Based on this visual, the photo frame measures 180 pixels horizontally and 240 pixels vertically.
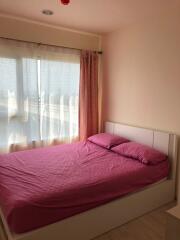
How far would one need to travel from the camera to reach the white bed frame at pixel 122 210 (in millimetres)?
1795

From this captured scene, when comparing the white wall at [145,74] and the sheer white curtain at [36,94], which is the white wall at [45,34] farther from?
the white wall at [145,74]

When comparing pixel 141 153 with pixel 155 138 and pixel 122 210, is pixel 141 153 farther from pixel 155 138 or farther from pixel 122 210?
pixel 122 210

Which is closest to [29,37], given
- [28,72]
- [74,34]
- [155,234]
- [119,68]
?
[28,72]

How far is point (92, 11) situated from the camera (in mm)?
2678

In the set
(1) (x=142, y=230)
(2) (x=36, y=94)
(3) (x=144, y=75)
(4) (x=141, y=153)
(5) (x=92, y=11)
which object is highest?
(5) (x=92, y=11)

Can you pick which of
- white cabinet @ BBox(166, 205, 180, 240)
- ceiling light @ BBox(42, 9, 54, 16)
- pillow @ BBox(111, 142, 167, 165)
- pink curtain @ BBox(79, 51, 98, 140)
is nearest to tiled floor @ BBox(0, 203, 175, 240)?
pillow @ BBox(111, 142, 167, 165)

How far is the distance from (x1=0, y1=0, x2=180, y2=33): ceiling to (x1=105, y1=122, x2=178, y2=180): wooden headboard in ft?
5.15

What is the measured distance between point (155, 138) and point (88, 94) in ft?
4.74

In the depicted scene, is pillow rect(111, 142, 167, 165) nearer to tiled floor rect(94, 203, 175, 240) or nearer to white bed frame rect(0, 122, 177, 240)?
white bed frame rect(0, 122, 177, 240)

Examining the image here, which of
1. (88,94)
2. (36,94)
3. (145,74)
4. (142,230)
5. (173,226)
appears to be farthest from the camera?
(88,94)

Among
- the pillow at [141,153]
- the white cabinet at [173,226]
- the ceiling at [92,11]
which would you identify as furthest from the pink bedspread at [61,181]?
the ceiling at [92,11]

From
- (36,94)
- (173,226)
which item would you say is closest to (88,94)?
(36,94)

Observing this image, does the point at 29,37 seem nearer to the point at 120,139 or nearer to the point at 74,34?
the point at 74,34

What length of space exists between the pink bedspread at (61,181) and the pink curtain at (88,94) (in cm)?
76
